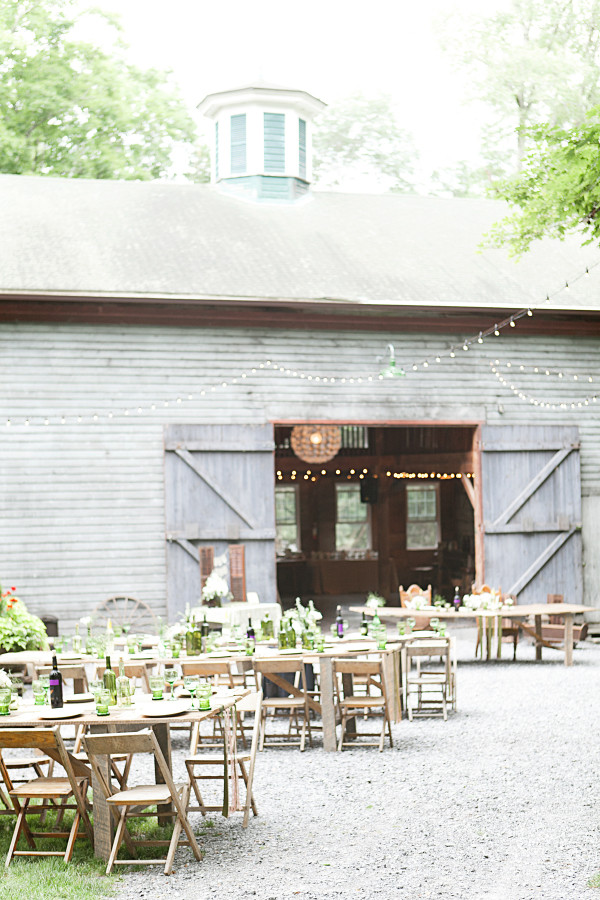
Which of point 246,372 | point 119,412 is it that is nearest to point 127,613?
point 119,412

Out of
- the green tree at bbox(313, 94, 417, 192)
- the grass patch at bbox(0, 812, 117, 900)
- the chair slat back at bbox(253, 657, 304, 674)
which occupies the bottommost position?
the grass patch at bbox(0, 812, 117, 900)

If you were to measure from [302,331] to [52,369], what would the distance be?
3.29 m

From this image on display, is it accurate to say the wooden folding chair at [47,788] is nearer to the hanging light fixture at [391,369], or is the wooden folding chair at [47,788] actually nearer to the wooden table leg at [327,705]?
the wooden table leg at [327,705]

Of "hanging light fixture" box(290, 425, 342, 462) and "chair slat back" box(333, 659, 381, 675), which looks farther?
"hanging light fixture" box(290, 425, 342, 462)

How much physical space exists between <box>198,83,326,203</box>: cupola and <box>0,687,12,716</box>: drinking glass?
1290 cm

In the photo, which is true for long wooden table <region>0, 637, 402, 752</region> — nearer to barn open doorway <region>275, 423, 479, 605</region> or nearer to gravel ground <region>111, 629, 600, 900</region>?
Result: gravel ground <region>111, 629, 600, 900</region>

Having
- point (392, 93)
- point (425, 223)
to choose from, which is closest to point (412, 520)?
point (425, 223)

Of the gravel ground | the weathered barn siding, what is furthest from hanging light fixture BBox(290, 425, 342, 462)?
the gravel ground

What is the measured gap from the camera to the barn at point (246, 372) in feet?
44.8

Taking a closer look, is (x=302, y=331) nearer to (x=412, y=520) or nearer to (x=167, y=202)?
(x=167, y=202)

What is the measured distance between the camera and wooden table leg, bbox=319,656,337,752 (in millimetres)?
8935

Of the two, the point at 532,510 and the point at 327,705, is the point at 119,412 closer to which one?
the point at 532,510

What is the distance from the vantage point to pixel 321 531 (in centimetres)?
2227

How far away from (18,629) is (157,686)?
5471 mm
